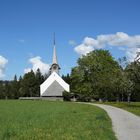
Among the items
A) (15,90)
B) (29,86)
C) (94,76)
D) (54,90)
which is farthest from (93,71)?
(15,90)

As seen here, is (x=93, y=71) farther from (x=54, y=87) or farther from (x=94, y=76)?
(x=54, y=87)

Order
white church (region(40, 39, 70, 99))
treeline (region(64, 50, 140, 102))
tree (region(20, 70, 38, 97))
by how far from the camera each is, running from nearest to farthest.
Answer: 1. treeline (region(64, 50, 140, 102))
2. white church (region(40, 39, 70, 99))
3. tree (region(20, 70, 38, 97))

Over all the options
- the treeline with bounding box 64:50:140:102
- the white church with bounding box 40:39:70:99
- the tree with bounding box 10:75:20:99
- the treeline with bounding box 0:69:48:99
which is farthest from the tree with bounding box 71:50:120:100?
the tree with bounding box 10:75:20:99

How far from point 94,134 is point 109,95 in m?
87.4

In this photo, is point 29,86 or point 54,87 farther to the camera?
point 29,86

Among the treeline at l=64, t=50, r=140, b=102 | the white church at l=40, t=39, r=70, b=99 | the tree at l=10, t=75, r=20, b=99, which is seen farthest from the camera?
the tree at l=10, t=75, r=20, b=99

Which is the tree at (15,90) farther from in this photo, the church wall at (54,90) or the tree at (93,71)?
the tree at (93,71)

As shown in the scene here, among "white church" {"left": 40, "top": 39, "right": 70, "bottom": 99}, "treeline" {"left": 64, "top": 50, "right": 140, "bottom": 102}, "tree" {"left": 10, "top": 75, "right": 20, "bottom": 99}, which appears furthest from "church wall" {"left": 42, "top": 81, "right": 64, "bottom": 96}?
"tree" {"left": 10, "top": 75, "right": 20, "bottom": 99}

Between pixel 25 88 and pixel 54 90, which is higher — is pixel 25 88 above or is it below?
above

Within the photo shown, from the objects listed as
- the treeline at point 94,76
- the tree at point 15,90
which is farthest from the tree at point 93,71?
the tree at point 15,90

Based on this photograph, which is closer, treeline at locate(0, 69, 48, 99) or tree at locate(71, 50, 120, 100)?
tree at locate(71, 50, 120, 100)

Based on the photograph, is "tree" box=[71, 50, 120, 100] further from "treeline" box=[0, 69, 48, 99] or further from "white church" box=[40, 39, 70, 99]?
"treeline" box=[0, 69, 48, 99]

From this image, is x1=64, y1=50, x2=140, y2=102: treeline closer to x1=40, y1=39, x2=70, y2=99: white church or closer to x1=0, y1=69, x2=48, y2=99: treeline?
x1=40, y1=39, x2=70, y2=99: white church

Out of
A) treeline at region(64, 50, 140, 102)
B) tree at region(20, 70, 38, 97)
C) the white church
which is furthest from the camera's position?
tree at region(20, 70, 38, 97)
